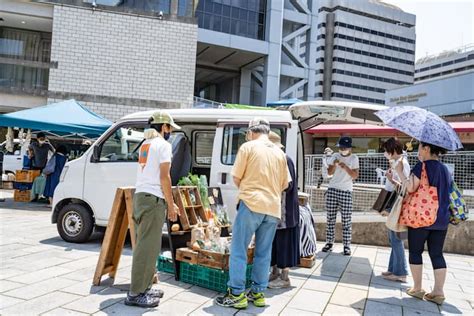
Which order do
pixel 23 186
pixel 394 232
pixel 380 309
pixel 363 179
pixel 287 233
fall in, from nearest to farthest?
pixel 380 309, pixel 287 233, pixel 394 232, pixel 363 179, pixel 23 186

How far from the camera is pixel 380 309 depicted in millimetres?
4004

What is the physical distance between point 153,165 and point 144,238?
70 cm

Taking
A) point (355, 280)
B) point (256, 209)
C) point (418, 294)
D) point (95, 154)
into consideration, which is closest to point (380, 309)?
point (418, 294)

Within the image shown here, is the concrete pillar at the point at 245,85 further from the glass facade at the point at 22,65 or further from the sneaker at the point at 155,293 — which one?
the sneaker at the point at 155,293

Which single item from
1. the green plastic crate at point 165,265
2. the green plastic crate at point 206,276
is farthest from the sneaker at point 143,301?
the green plastic crate at point 165,265

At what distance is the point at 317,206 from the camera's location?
8109 mm

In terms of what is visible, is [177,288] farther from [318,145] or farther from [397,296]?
[318,145]

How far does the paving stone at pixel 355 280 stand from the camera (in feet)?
15.7

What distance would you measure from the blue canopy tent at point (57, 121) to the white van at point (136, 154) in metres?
4.38

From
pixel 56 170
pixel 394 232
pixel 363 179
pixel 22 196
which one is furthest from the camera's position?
pixel 22 196

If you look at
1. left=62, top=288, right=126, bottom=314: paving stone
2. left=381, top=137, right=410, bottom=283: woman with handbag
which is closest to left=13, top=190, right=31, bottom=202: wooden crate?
left=62, top=288, right=126, bottom=314: paving stone

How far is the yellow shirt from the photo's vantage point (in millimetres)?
3654

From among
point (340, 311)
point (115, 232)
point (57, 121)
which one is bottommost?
point (340, 311)

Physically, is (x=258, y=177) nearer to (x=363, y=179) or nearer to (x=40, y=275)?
(x=40, y=275)
